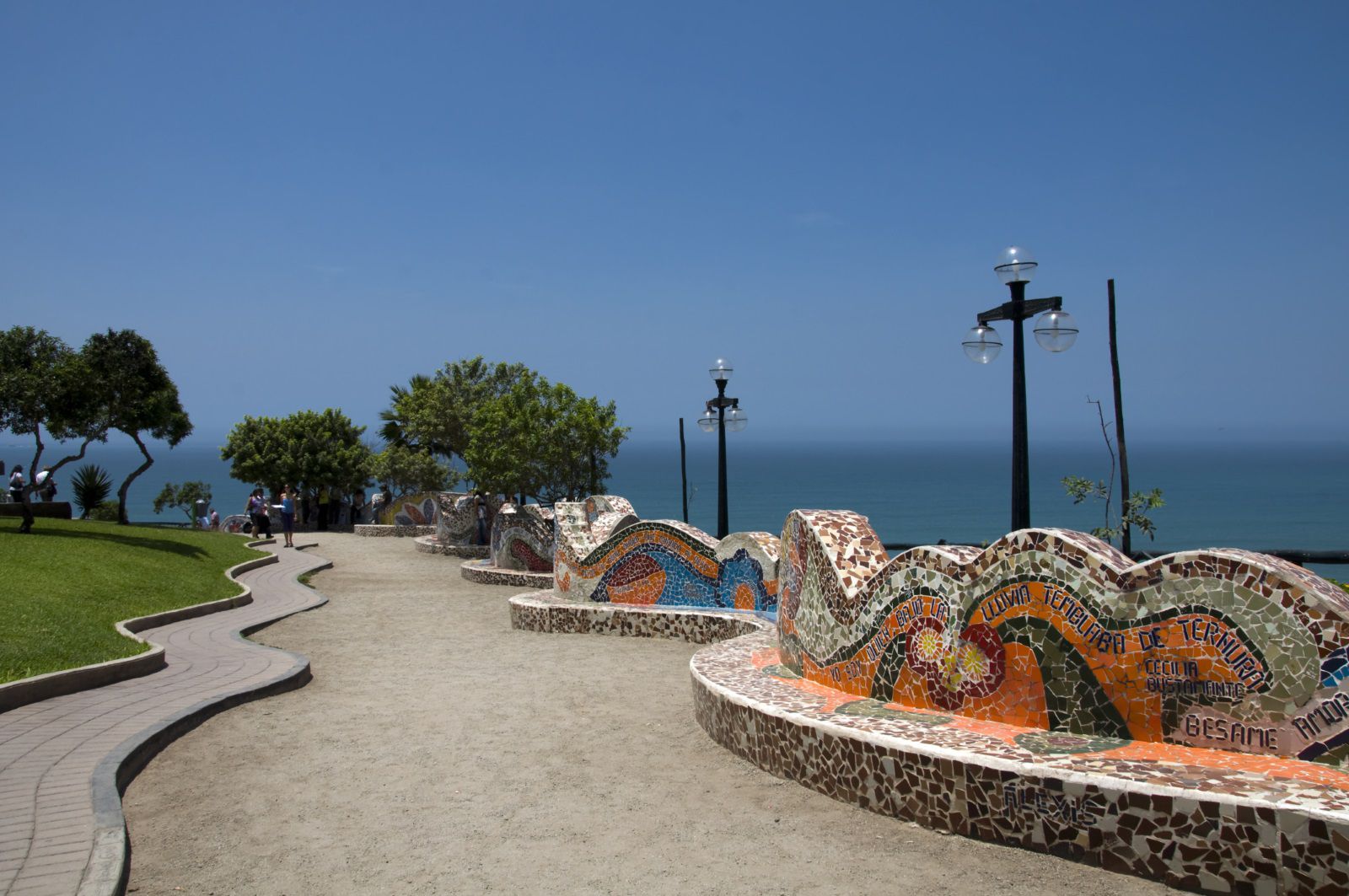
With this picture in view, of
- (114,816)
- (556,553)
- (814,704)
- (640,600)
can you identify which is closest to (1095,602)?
(814,704)

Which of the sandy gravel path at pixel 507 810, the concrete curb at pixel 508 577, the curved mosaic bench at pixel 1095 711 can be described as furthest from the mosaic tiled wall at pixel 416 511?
the curved mosaic bench at pixel 1095 711

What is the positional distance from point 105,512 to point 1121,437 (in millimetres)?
30937

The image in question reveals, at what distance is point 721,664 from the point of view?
8586 mm

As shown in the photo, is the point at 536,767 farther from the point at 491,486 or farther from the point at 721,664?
the point at 491,486

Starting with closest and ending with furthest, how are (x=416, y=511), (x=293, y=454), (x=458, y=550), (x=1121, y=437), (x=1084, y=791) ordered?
1. (x=1084, y=791)
2. (x=1121, y=437)
3. (x=458, y=550)
4. (x=416, y=511)
5. (x=293, y=454)

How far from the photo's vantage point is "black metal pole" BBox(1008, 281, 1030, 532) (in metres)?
9.35

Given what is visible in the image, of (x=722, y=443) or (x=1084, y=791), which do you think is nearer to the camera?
(x=1084, y=791)

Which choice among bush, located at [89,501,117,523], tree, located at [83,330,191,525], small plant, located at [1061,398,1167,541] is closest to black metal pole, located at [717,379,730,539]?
small plant, located at [1061,398,1167,541]

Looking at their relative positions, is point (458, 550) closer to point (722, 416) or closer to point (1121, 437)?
point (722, 416)

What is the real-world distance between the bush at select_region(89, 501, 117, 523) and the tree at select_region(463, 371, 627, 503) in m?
15.3

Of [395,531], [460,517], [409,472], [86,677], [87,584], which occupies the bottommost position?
[86,677]

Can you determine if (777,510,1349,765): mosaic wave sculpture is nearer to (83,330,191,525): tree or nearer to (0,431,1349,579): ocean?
(83,330,191,525): tree

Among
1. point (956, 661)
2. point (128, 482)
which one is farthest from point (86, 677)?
point (128, 482)

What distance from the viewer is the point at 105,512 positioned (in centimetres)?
3353
